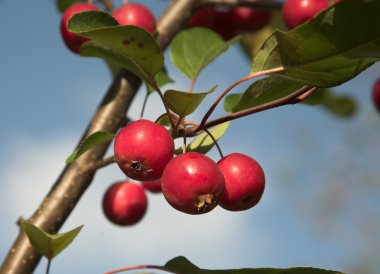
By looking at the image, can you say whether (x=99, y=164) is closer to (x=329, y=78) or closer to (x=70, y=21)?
(x=70, y=21)

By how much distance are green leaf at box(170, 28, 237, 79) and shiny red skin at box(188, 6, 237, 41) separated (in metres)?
0.53

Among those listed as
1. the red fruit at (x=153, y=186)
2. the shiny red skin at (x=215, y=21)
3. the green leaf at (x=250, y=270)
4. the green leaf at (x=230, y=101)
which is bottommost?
the green leaf at (x=250, y=270)

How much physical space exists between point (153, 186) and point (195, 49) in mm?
620

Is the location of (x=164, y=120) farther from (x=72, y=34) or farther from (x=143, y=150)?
(x=72, y=34)

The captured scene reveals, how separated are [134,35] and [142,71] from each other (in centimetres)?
21

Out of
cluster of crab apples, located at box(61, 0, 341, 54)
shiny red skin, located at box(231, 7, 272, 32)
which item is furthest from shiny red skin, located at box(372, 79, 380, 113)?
shiny red skin, located at box(231, 7, 272, 32)

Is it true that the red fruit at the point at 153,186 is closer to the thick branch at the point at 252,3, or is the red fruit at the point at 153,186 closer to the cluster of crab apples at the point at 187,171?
the thick branch at the point at 252,3

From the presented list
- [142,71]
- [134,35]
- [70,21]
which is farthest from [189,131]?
[70,21]

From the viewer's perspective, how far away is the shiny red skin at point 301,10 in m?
2.38

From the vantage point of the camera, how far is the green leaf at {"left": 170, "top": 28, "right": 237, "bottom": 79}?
7.03ft

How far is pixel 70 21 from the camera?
1.42 meters

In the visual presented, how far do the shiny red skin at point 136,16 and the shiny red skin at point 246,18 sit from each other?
0.63 metres

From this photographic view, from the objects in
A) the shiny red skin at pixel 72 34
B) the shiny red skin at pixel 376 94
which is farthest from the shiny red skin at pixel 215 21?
the shiny red skin at pixel 376 94

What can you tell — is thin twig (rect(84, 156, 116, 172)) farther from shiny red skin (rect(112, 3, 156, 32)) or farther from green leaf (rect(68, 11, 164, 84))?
shiny red skin (rect(112, 3, 156, 32))
